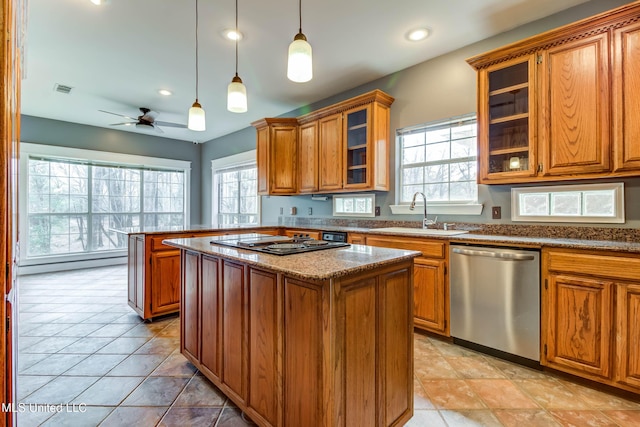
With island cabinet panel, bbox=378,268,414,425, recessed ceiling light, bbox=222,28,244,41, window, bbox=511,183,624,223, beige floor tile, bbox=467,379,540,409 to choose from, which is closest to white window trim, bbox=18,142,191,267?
recessed ceiling light, bbox=222,28,244,41

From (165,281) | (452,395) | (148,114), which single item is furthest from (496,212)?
(148,114)

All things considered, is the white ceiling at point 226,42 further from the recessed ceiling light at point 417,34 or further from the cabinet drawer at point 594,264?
the cabinet drawer at point 594,264

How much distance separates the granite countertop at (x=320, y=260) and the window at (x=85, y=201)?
364 centimetres

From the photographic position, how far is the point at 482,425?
1612 millimetres

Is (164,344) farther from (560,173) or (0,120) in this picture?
(560,173)

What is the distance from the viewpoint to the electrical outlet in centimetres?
279

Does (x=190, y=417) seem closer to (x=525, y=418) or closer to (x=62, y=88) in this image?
(x=525, y=418)

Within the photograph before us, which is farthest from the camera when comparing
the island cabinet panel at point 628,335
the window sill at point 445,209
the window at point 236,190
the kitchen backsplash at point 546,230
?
the window at point 236,190

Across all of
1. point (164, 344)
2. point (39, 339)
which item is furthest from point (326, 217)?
point (39, 339)

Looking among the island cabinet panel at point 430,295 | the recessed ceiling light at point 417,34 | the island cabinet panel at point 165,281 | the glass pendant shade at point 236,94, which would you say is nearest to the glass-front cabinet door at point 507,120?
the recessed ceiling light at point 417,34

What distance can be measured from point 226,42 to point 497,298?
3233 mm

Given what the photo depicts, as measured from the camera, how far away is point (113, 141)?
575 cm

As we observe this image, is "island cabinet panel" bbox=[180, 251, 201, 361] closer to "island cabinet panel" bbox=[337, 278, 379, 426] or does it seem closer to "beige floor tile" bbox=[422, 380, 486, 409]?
"island cabinet panel" bbox=[337, 278, 379, 426]

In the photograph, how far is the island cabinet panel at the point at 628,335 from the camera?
1762 millimetres
